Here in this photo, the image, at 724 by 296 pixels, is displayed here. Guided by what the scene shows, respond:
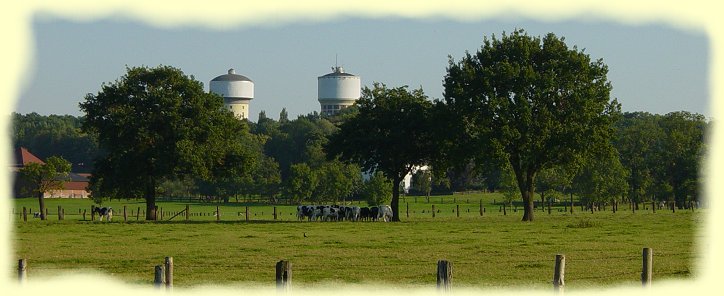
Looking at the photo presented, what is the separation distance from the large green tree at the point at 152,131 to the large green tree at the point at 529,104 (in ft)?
50.3

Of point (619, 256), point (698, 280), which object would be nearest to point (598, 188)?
point (619, 256)

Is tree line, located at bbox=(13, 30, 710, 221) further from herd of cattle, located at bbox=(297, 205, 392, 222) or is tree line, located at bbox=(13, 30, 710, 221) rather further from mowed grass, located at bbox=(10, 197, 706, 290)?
mowed grass, located at bbox=(10, 197, 706, 290)

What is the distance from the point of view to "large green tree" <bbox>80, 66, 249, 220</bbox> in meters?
69.7

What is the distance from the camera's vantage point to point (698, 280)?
25688mm

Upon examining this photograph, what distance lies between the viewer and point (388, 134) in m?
71.1

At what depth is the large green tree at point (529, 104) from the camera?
65.7m

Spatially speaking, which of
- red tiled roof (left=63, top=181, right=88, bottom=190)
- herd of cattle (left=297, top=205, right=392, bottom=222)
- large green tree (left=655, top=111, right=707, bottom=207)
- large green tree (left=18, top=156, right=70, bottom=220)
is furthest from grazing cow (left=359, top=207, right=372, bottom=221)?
red tiled roof (left=63, top=181, right=88, bottom=190)

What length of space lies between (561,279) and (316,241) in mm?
23536

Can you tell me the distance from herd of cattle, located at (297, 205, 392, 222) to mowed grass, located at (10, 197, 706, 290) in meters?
17.6

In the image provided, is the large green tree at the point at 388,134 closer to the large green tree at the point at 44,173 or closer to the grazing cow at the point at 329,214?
the grazing cow at the point at 329,214

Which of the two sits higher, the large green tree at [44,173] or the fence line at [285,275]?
the large green tree at [44,173]

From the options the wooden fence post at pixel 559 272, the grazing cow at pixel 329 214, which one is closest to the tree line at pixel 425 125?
the grazing cow at pixel 329 214

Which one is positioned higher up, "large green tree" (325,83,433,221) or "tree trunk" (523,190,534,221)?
"large green tree" (325,83,433,221)

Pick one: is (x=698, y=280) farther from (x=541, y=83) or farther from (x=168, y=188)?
(x=168, y=188)
